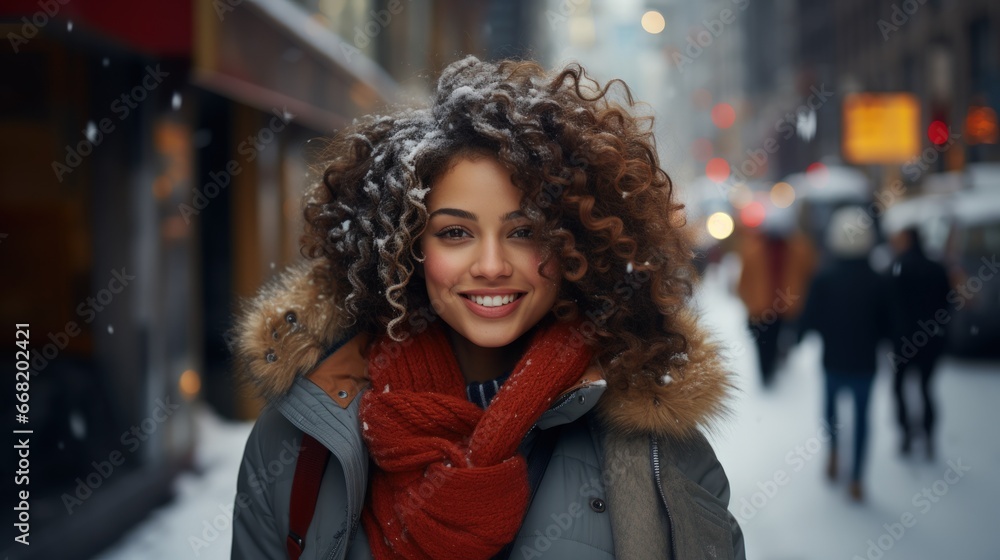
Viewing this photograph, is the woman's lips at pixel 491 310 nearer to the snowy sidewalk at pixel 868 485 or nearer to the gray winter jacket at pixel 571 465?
the gray winter jacket at pixel 571 465

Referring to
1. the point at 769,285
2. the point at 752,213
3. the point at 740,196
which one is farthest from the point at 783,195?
the point at 769,285

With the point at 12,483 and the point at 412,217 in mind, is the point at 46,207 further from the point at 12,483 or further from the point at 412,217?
the point at 412,217

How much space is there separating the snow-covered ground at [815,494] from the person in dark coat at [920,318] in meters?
0.37

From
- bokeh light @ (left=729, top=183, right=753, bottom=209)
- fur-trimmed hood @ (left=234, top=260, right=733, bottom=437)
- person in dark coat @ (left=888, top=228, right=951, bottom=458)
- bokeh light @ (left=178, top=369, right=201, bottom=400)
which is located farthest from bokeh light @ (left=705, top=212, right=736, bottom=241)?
fur-trimmed hood @ (left=234, top=260, right=733, bottom=437)

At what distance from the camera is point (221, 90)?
25.3 feet

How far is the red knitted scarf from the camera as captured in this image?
2.04 m

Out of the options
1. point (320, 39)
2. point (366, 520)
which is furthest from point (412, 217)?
point (320, 39)

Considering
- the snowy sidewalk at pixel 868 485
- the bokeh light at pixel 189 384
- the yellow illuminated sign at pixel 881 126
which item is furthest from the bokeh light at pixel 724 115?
the bokeh light at pixel 189 384

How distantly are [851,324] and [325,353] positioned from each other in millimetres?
5959

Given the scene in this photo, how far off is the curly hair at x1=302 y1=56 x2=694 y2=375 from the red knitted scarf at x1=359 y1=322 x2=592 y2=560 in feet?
0.39

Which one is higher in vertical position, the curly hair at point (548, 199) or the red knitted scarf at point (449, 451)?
the curly hair at point (548, 199)

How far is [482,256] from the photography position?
216 cm

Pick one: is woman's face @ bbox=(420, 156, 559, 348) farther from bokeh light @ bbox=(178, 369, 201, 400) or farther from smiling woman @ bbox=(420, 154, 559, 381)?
bokeh light @ bbox=(178, 369, 201, 400)

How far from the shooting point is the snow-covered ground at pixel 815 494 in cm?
591
